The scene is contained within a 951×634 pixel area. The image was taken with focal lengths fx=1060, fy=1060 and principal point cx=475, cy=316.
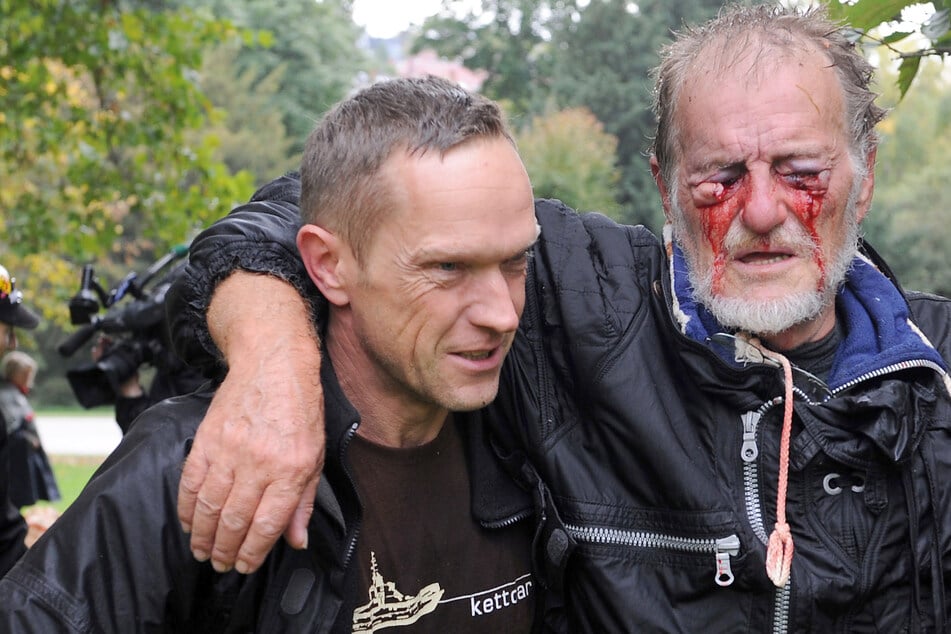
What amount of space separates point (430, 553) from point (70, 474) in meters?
13.7

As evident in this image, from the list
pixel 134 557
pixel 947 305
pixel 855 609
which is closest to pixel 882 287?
pixel 947 305

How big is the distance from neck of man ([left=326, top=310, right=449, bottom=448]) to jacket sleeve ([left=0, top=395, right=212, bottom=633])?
0.42m

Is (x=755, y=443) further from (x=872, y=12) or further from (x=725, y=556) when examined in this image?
(x=872, y=12)

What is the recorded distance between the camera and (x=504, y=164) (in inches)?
85.4

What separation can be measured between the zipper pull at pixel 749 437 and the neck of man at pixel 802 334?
253 mm

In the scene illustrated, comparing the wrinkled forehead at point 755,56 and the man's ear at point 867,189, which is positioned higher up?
the wrinkled forehead at point 755,56

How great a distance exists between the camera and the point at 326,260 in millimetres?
2264

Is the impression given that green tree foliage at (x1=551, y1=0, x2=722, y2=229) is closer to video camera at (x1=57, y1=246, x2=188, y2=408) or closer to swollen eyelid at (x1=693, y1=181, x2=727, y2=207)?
video camera at (x1=57, y1=246, x2=188, y2=408)

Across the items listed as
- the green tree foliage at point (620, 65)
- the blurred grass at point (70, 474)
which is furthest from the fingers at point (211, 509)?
the green tree foliage at point (620, 65)

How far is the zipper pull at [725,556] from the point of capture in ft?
7.14

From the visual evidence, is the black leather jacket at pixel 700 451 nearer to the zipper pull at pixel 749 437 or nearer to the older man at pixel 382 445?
the zipper pull at pixel 749 437

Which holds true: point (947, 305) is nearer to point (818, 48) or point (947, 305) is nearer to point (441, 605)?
point (818, 48)

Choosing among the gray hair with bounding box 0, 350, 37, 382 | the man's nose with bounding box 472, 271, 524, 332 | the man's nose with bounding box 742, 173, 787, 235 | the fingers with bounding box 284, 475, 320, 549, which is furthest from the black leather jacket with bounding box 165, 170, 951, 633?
the gray hair with bounding box 0, 350, 37, 382

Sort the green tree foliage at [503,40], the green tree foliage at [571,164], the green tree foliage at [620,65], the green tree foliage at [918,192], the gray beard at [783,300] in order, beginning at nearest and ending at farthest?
1. the gray beard at [783,300]
2. the green tree foliage at [571,164]
3. the green tree foliage at [918,192]
4. the green tree foliage at [620,65]
5. the green tree foliage at [503,40]
